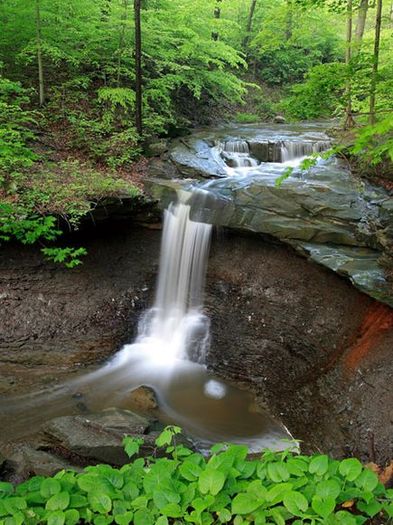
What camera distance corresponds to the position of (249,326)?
787cm

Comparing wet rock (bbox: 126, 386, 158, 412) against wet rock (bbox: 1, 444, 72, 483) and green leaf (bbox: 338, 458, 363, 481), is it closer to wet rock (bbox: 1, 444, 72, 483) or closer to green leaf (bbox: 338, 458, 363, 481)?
wet rock (bbox: 1, 444, 72, 483)

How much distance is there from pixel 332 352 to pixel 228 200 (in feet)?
11.7

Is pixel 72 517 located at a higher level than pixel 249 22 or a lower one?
lower

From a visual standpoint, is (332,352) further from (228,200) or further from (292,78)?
(292,78)

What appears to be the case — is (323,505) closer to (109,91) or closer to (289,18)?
(109,91)

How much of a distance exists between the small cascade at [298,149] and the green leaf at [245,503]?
1073cm

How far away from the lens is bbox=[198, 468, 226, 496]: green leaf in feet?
7.05

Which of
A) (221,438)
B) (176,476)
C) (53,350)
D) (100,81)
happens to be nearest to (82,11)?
(100,81)

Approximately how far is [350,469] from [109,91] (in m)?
10.6

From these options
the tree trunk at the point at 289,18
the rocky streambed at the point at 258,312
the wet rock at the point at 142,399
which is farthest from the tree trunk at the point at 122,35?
the wet rock at the point at 142,399

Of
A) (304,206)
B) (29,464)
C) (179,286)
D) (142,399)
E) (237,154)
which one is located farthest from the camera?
(237,154)

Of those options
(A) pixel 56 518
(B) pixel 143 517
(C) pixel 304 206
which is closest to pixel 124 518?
(B) pixel 143 517

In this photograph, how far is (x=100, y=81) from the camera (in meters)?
13.0

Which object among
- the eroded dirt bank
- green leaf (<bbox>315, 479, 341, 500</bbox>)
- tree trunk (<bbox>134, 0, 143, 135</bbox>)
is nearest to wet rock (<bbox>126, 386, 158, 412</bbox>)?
the eroded dirt bank
